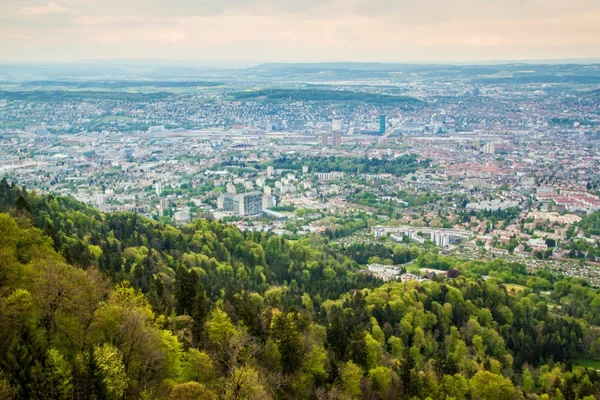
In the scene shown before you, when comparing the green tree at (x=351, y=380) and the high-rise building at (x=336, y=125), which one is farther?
the high-rise building at (x=336, y=125)

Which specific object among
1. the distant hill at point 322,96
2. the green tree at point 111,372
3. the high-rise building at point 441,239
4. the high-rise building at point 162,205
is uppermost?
the green tree at point 111,372

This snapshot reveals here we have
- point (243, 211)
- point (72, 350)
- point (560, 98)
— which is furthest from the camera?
point (560, 98)

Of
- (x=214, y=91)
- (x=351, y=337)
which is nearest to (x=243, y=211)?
(x=351, y=337)

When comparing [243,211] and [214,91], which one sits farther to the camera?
[214,91]

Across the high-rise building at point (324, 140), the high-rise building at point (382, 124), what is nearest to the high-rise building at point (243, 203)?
the high-rise building at point (324, 140)

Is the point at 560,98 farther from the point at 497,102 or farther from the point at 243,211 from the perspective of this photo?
the point at 243,211

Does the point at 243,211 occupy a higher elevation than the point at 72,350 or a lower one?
lower

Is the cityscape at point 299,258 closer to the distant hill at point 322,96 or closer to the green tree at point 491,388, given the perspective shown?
the green tree at point 491,388
